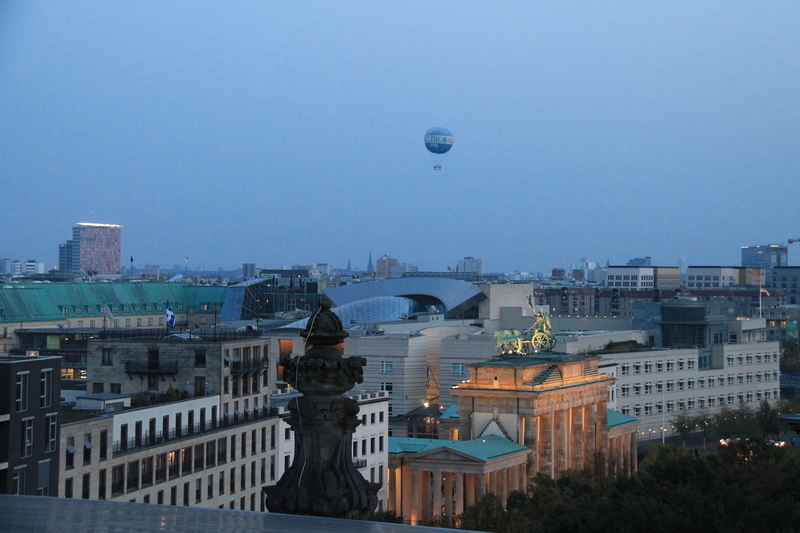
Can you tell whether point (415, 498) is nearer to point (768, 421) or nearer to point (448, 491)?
point (448, 491)

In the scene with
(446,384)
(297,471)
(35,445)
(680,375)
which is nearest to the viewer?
(297,471)

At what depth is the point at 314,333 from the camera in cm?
1881

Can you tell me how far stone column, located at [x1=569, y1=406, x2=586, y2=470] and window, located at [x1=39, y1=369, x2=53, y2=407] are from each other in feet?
151

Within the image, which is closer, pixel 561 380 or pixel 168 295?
pixel 561 380

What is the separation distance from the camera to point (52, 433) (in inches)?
1779

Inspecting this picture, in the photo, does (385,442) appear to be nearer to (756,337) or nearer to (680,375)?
(680,375)

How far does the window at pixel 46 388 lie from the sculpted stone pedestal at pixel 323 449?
27.8 metres

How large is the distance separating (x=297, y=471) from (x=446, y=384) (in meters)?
86.9

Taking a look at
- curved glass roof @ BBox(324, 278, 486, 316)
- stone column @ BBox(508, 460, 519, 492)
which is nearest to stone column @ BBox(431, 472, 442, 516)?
stone column @ BBox(508, 460, 519, 492)

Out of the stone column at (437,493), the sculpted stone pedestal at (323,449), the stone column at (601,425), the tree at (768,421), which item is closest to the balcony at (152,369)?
the stone column at (437,493)

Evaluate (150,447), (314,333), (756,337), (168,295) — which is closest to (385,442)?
(150,447)

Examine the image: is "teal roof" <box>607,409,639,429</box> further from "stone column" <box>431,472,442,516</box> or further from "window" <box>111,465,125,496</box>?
"window" <box>111,465,125,496</box>

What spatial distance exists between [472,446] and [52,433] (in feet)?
104

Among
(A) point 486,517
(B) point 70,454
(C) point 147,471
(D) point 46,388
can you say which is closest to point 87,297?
(C) point 147,471
